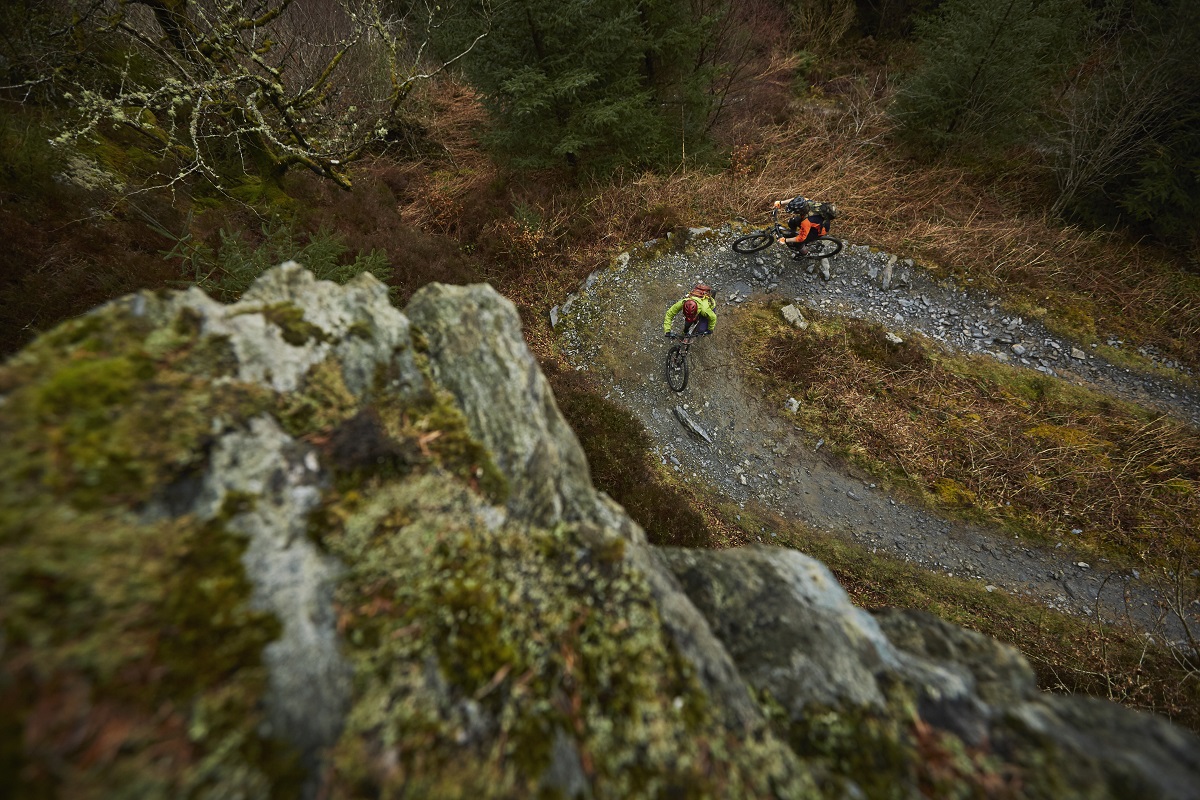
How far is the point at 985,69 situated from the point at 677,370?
1418 cm

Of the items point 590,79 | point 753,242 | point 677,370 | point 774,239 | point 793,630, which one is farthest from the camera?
point 753,242

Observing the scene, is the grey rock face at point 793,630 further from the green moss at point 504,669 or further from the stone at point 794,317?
the stone at point 794,317

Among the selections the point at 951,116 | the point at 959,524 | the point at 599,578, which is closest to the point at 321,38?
the point at 599,578

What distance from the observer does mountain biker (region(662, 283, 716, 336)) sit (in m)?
9.55

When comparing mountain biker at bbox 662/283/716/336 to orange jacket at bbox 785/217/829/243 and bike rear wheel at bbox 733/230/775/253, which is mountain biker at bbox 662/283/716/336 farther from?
bike rear wheel at bbox 733/230/775/253

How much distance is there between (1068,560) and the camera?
8648 millimetres

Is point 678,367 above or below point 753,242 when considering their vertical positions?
below

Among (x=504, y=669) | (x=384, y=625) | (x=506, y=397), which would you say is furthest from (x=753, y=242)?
(x=384, y=625)

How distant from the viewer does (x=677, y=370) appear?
1106 centimetres

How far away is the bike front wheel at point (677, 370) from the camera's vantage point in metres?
10.9

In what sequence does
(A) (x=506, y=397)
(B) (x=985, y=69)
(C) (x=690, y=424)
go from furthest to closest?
(B) (x=985, y=69)
(C) (x=690, y=424)
(A) (x=506, y=397)

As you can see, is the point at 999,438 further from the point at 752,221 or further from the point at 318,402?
the point at 318,402

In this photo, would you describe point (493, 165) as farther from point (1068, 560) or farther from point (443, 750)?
point (1068, 560)

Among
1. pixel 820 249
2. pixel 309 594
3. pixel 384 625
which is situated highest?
pixel 309 594
